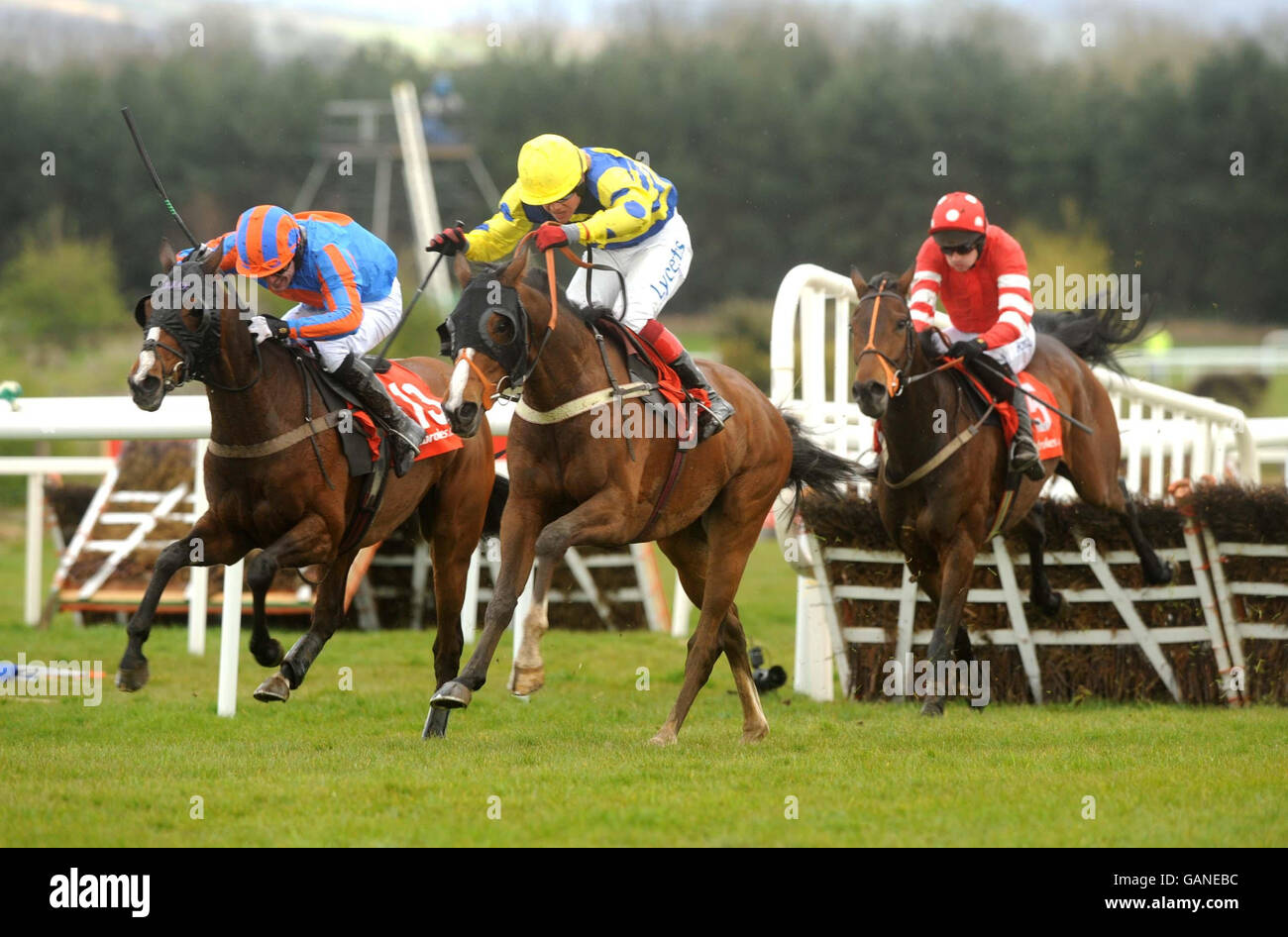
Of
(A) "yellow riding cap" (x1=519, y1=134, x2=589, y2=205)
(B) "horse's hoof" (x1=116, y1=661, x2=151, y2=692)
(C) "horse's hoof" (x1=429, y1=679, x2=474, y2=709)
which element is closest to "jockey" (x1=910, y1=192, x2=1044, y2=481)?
(A) "yellow riding cap" (x1=519, y1=134, x2=589, y2=205)

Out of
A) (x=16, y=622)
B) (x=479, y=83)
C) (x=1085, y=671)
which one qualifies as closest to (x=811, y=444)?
(x=1085, y=671)

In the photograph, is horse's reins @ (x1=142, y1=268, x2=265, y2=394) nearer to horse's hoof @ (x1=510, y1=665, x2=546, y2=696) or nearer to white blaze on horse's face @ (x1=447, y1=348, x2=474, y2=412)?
white blaze on horse's face @ (x1=447, y1=348, x2=474, y2=412)

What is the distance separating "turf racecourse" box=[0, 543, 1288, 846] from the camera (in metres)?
4.49

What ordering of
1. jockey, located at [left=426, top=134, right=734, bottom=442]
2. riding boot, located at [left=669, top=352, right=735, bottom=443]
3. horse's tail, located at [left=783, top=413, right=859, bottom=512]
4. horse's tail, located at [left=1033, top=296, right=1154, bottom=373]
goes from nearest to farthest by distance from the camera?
jockey, located at [left=426, top=134, right=734, bottom=442], riding boot, located at [left=669, top=352, right=735, bottom=443], horse's tail, located at [left=783, top=413, right=859, bottom=512], horse's tail, located at [left=1033, top=296, right=1154, bottom=373]

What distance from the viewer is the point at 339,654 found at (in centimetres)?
956

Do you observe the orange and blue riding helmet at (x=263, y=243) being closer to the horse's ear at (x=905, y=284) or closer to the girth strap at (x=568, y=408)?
the girth strap at (x=568, y=408)

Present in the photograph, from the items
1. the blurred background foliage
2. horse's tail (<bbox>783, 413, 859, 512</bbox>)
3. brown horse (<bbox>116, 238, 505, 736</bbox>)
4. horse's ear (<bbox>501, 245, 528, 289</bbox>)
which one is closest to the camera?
horse's ear (<bbox>501, 245, 528, 289</bbox>)

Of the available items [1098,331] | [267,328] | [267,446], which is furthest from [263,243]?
[1098,331]

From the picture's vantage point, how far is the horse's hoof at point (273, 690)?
6133 millimetres

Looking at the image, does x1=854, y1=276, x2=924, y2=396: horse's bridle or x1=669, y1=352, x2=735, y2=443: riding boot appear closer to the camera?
x1=669, y1=352, x2=735, y2=443: riding boot

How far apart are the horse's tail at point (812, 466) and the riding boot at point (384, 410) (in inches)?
65.8

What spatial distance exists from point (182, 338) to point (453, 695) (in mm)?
1604
